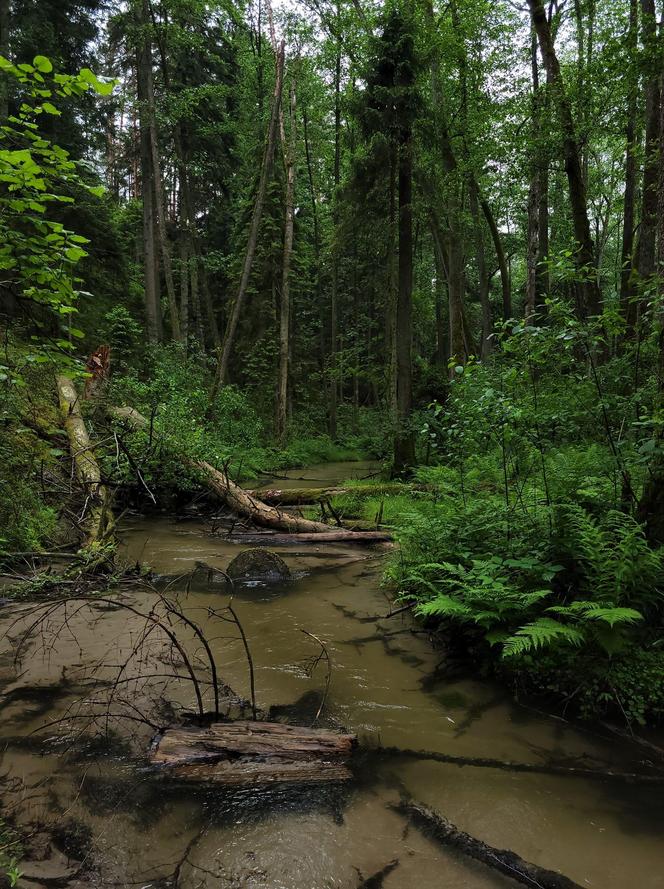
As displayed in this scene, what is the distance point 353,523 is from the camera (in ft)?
30.1

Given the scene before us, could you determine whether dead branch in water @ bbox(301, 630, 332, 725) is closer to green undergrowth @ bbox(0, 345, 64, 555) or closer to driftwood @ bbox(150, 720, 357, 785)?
driftwood @ bbox(150, 720, 357, 785)

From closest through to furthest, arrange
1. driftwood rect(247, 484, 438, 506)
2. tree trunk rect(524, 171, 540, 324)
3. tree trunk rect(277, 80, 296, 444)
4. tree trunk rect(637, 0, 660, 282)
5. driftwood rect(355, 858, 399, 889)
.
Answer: driftwood rect(355, 858, 399, 889), tree trunk rect(637, 0, 660, 282), driftwood rect(247, 484, 438, 506), tree trunk rect(524, 171, 540, 324), tree trunk rect(277, 80, 296, 444)

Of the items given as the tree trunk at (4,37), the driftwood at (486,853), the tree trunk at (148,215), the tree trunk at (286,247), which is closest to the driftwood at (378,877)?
the driftwood at (486,853)

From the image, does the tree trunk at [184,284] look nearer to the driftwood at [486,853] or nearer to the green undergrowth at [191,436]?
the green undergrowth at [191,436]

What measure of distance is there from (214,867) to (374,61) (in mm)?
14977

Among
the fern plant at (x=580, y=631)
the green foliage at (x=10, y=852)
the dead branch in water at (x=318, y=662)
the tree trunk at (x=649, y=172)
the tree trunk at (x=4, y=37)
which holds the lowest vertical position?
the dead branch in water at (x=318, y=662)

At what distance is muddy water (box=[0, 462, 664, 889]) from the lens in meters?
2.37

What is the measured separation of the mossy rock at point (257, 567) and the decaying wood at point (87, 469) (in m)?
1.81

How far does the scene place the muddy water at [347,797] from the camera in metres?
2.37

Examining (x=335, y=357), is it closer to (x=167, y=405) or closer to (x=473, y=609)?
(x=167, y=405)

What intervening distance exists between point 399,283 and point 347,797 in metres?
11.8

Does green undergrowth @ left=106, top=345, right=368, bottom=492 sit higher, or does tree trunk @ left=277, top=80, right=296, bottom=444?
tree trunk @ left=277, top=80, right=296, bottom=444

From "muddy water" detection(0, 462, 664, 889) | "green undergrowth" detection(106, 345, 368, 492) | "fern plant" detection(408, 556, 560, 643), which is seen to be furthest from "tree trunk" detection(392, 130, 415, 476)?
"muddy water" detection(0, 462, 664, 889)

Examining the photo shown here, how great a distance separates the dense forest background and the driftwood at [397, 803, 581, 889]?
3.98 feet
